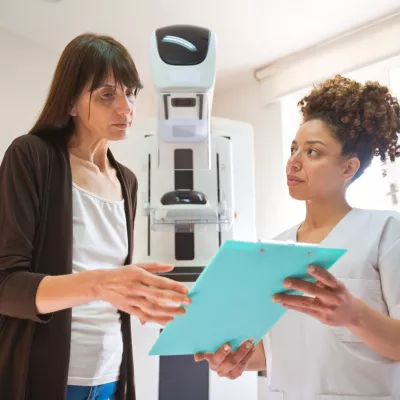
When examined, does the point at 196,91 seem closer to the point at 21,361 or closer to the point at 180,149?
the point at 180,149

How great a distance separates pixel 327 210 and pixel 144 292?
2.06ft

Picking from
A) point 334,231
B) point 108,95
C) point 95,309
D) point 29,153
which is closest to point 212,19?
point 108,95

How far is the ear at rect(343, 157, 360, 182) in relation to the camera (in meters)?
1.12

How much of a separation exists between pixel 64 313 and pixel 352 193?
187 centimetres

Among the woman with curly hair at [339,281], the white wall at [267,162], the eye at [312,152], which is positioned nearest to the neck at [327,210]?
the woman with curly hair at [339,281]

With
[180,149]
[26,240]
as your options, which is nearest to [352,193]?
[180,149]

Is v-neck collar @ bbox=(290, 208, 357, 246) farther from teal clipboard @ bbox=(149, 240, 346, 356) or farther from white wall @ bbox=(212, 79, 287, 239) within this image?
white wall @ bbox=(212, 79, 287, 239)

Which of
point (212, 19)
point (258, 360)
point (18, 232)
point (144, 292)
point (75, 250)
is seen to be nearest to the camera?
point (144, 292)

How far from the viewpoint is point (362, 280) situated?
95 centimetres

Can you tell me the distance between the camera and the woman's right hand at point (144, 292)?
0.64 metres

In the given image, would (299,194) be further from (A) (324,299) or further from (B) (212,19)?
(B) (212,19)

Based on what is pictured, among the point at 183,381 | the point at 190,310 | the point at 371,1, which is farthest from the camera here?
the point at 371,1

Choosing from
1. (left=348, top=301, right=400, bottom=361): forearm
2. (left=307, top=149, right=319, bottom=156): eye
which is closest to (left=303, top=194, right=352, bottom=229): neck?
(left=307, top=149, right=319, bottom=156): eye

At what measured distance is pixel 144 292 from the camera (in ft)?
2.11
